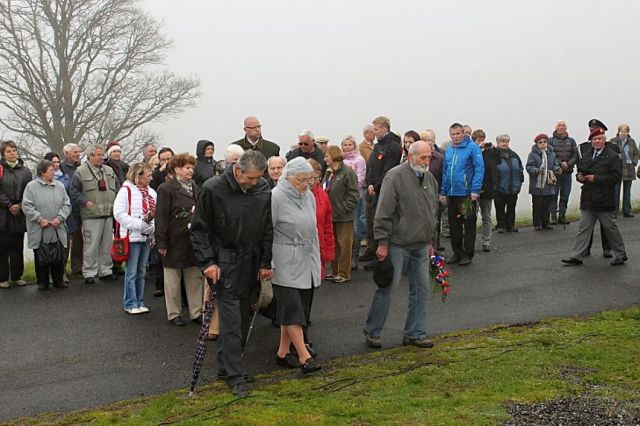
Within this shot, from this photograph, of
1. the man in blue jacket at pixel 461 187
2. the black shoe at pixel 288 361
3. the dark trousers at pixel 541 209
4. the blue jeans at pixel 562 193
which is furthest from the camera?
the blue jeans at pixel 562 193

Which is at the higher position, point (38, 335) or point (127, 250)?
point (127, 250)

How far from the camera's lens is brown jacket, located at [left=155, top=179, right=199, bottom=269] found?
899 cm

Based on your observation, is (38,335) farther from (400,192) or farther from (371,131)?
(371,131)

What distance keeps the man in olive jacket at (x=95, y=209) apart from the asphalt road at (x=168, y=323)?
398 mm

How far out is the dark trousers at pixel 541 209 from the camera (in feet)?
52.4

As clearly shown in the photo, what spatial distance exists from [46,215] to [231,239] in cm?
522

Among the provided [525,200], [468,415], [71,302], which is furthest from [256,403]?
[525,200]

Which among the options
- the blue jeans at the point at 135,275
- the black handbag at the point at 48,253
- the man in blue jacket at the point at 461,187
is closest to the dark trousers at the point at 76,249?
the black handbag at the point at 48,253

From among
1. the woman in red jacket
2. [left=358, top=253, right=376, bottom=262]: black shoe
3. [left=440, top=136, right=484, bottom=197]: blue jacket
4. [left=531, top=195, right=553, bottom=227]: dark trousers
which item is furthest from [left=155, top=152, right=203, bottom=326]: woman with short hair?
[left=531, top=195, right=553, bottom=227]: dark trousers

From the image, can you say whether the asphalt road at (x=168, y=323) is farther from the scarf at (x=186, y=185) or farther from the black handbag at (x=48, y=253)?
the scarf at (x=186, y=185)

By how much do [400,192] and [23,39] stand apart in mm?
21679

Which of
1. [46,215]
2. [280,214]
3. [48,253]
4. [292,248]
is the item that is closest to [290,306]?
[292,248]

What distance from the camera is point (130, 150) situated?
1062 inches

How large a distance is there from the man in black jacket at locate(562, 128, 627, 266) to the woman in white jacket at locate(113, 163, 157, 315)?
6.47 m
